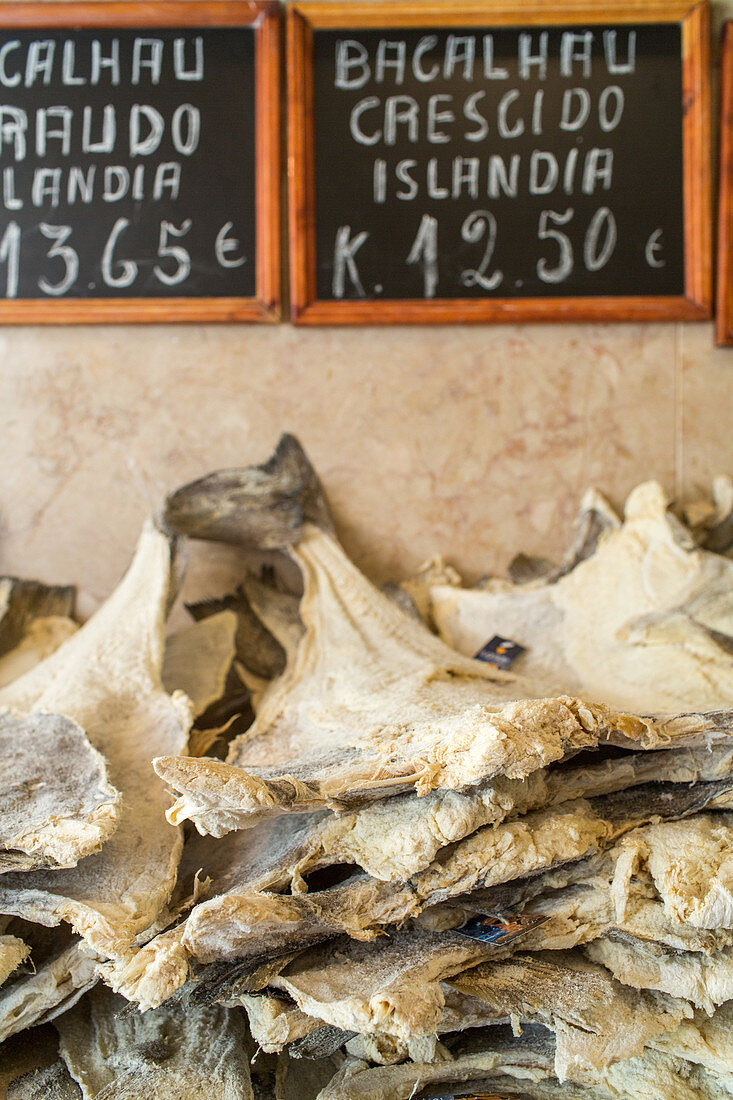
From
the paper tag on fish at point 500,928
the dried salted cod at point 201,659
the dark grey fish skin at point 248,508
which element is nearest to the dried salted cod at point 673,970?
the paper tag on fish at point 500,928

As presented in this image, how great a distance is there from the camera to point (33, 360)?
2256 millimetres

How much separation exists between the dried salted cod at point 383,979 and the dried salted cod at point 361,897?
0.13ft

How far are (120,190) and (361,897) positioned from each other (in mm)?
1916

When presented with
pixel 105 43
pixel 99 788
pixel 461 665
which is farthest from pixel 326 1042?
pixel 105 43

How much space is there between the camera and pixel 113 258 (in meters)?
2.22

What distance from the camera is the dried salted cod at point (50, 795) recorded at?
1.14 m

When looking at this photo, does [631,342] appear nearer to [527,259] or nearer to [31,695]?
[527,259]

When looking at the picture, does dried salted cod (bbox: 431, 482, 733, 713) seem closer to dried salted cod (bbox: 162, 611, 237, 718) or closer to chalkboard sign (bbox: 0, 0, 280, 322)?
dried salted cod (bbox: 162, 611, 237, 718)

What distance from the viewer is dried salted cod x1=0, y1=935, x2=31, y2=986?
117 centimetres

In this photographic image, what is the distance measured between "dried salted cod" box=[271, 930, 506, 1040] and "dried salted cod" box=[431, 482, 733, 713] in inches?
24.2

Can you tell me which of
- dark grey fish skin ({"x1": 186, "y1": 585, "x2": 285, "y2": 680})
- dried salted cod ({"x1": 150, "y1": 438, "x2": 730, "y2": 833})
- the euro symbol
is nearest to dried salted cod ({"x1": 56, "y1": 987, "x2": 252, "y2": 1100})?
dried salted cod ({"x1": 150, "y1": 438, "x2": 730, "y2": 833})

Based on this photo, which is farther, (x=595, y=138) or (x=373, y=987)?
(x=595, y=138)

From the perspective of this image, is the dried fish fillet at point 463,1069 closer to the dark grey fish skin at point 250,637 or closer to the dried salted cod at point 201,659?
the dried salted cod at point 201,659

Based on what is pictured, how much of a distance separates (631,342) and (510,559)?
2.27 ft
